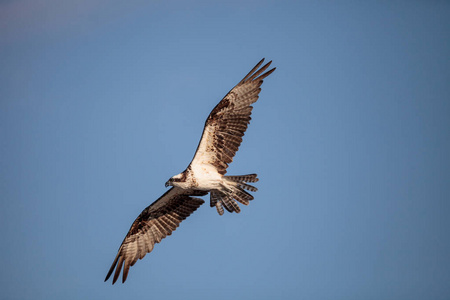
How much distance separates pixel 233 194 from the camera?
12336mm

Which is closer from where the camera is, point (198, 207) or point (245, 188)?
point (245, 188)

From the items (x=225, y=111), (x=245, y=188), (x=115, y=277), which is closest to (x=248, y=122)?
(x=225, y=111)

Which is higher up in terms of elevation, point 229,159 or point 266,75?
point 266,75

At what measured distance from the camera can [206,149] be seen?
1235 centimetres

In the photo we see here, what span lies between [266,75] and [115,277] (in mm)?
6394

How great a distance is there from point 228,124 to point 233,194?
172 centimetres

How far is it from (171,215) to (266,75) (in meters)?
4.47

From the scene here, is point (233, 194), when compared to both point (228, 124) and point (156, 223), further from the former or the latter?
point (156, 223)

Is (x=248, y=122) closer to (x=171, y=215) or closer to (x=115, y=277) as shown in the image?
(x=171, y=215)

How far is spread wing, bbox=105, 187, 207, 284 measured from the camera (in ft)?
43.4

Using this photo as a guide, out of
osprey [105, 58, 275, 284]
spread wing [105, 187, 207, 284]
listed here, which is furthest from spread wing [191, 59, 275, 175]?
spread wing [105, 187, 207, 284]

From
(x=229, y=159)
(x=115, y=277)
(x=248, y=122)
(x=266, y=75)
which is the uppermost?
(x=266, y=75)

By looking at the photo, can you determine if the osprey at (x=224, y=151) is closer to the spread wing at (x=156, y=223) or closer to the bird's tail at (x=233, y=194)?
the bird's tail at (x=233, y=194)

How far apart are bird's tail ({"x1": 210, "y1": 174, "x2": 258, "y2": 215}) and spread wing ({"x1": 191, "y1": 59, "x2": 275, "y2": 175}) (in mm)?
385
